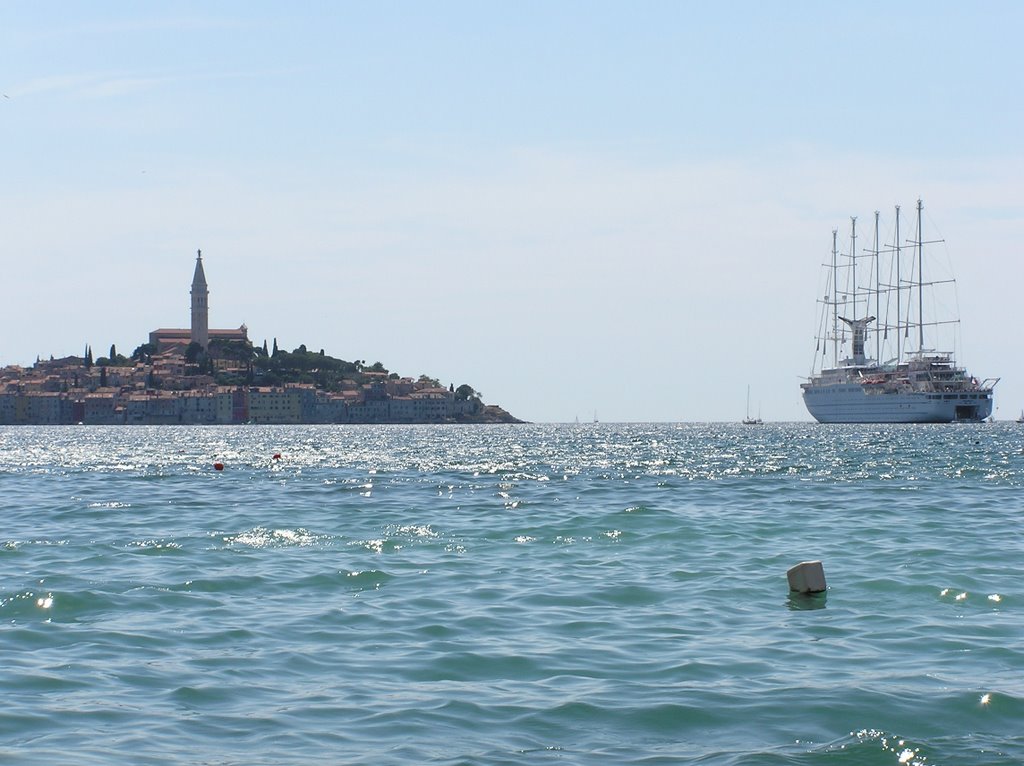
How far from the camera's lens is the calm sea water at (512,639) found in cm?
1121

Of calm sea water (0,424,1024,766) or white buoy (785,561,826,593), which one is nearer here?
calm sea water (0,424,1024,766)

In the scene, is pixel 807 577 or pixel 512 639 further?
pixel 807 577

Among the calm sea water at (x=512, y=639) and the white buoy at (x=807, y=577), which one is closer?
the calm sea water at (x=512, y=639)

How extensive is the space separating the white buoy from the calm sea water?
30cm

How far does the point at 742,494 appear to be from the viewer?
4050 cm

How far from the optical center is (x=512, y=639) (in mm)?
15336

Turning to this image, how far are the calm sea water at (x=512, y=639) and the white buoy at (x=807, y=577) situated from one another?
30 centimetres

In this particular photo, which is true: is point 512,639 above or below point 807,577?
below

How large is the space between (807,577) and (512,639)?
519 centimetres

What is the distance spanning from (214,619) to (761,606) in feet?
23.8

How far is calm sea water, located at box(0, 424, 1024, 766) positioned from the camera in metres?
11.2

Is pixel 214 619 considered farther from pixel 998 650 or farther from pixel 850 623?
pixel 998 650

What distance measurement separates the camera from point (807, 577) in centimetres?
1842

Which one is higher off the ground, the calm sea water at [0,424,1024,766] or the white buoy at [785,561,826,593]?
the white buoy at [785,561,826,593]
